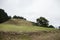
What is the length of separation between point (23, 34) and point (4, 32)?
4.39 m

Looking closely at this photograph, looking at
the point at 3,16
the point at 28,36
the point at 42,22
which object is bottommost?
the point at 28,36

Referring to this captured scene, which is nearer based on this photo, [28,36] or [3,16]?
[28,36]

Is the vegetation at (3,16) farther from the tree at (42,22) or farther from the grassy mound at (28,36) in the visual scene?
the grassy mound at (28,36)

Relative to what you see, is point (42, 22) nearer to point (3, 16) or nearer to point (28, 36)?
point (3, 16)

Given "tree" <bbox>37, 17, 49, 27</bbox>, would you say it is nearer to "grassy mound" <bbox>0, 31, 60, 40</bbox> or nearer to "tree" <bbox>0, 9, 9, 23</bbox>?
"tree" <bbox>0, 9, 9, 23</bbox>

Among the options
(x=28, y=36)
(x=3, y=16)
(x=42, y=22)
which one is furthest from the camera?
(x=42, y=22)

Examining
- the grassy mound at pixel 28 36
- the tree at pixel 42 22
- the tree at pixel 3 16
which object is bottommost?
the grassy mound at pixel 28 36

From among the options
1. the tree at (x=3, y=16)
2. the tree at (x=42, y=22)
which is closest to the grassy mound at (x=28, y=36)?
the tree at (x=42, y=22)

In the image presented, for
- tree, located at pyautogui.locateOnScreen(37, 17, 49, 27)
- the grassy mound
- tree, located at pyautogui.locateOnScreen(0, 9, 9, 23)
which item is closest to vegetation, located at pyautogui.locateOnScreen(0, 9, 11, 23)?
tree, located at pyautogui.locateOnScreen(0, 9, 9, 23)

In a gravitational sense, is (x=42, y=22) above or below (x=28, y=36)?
above

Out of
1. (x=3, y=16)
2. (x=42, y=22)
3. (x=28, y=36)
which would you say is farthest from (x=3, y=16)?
(x=28, y=36)

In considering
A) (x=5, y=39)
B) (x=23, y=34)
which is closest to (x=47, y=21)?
(x=23, y=34)

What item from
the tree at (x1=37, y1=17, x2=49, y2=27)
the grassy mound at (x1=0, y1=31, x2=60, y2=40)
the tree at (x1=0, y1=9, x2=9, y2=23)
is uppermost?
the tree at (x1=0, y1=9, x2=9, y2=23)

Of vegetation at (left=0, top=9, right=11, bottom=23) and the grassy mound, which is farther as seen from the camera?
vegetation at (left=0, top=9, right=11, bottom=23)
